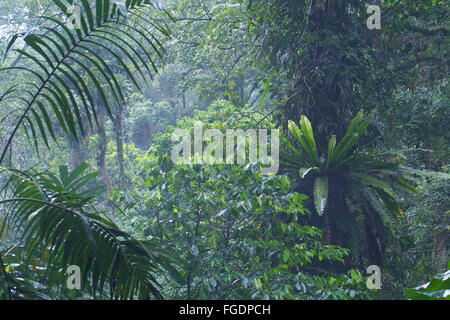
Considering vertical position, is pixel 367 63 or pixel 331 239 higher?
pixel 367 63

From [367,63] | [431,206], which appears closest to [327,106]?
[367,63]

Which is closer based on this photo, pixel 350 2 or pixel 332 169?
pixel 332 169

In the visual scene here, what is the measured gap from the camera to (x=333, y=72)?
3.74 metres
